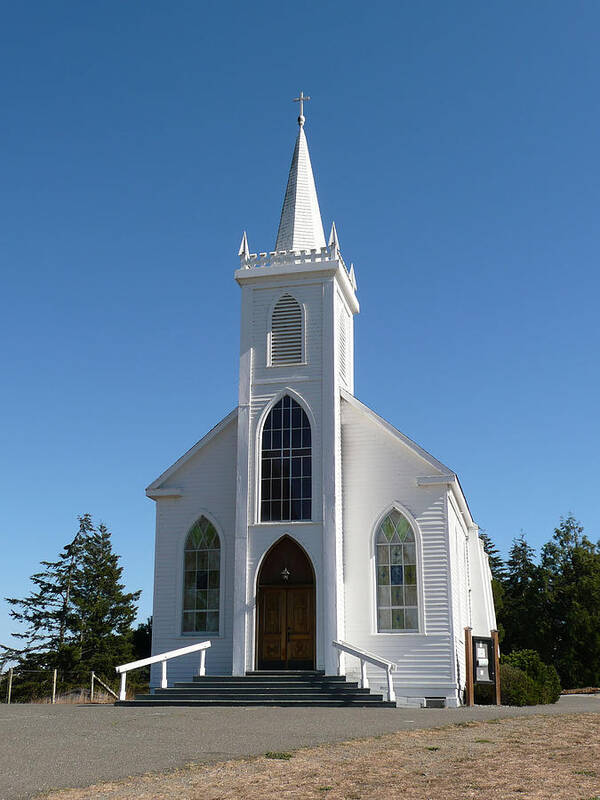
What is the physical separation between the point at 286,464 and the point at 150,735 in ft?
39.6

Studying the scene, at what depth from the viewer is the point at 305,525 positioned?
23484 millimetres

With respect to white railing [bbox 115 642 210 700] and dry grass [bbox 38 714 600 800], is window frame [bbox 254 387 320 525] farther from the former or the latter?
dry grass [bbox 38 714 600 800]

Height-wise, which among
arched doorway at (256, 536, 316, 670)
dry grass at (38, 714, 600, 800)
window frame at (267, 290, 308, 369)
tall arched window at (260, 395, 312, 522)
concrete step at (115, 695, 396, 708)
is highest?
window frame at (267, 290, 308, 369)

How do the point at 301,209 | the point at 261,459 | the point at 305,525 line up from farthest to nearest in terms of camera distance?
the point at 301,209 < the point at 261,459 < the point at 305,525

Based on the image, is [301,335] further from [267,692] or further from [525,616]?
[525,616]

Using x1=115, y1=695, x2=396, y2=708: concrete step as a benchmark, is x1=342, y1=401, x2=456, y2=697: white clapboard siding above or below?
above

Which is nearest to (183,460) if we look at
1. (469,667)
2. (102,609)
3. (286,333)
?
(286,333)

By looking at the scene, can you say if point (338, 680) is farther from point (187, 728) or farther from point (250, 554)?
point (187, 728)

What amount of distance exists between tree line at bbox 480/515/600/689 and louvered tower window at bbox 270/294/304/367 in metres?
27.5

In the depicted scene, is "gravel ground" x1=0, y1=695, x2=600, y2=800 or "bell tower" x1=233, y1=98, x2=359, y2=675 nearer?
"gravel ground" x1=0, y1=695, x2=600, y2=800

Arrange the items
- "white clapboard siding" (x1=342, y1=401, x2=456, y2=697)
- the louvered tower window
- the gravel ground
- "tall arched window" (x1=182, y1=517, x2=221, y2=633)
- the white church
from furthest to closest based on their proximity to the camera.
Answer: the louvered tower window, "tall arched window" (x1=182, y1=517, x2=221, y2=633), the white church, "white clapboard siding" (x1=342, y1=401, x2=456, y2=697), the gravel ground

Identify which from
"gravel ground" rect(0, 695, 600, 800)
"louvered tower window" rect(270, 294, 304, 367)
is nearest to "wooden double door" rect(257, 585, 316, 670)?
"gravel ground" rect(0, 695, 600, 800)

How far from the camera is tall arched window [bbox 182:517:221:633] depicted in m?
24.3

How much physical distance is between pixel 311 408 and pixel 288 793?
16637 mm
